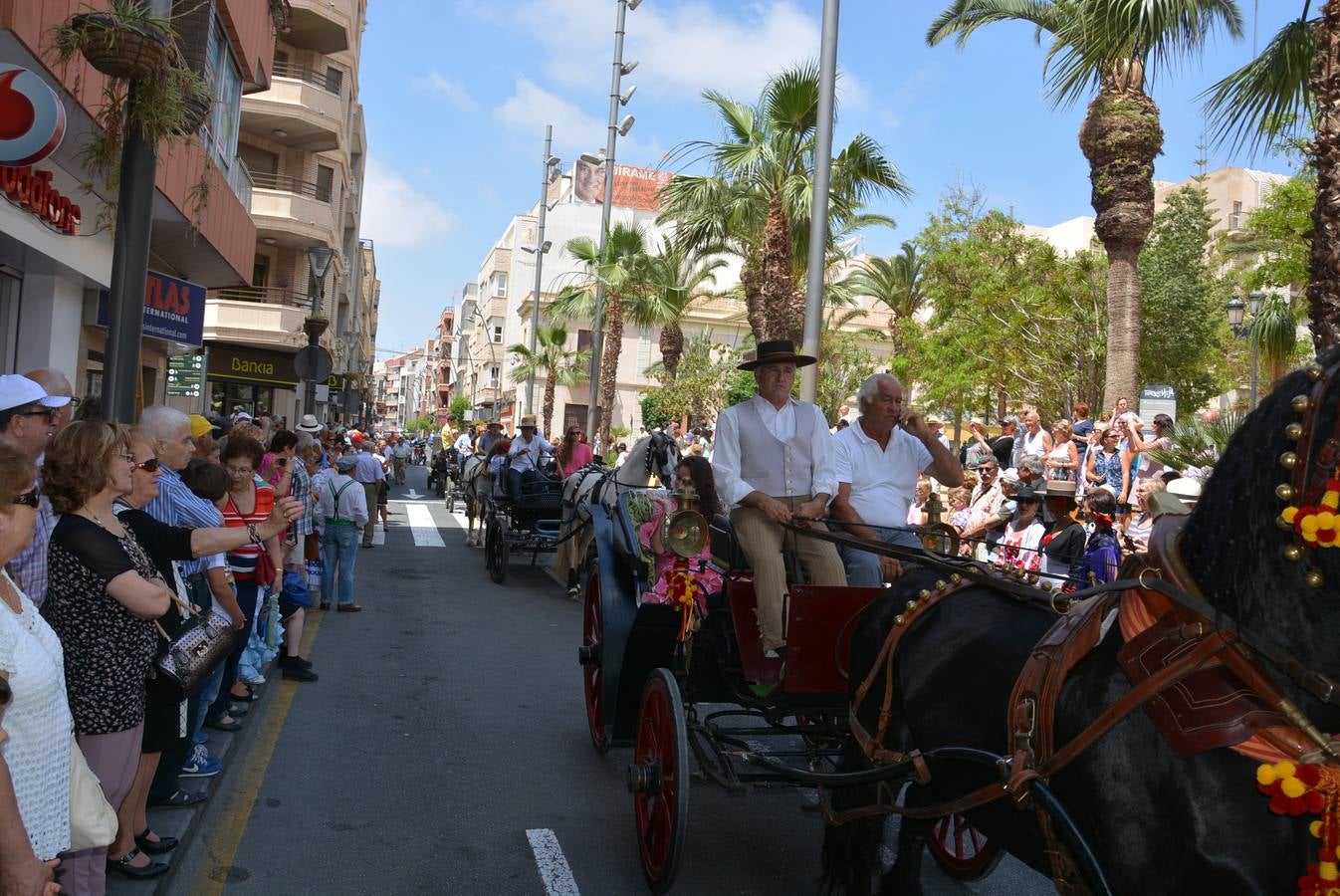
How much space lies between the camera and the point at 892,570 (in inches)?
220

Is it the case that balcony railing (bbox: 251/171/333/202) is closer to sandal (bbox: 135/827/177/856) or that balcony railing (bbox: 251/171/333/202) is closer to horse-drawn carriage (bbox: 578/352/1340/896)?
sandal (bbox: 135/827/177/856)

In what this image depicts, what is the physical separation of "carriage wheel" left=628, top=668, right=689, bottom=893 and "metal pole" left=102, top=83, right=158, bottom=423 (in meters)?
3.64

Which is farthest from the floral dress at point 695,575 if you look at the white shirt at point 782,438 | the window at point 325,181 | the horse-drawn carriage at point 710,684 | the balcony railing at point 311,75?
the window at point 325,181

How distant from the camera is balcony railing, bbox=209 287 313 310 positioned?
2855cm

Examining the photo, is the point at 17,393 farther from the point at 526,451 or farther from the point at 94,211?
the point at 526,451

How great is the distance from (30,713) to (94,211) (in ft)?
33.5

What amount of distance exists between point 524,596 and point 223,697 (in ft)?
20.3

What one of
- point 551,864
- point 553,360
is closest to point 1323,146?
point 551,864

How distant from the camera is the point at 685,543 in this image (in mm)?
5156

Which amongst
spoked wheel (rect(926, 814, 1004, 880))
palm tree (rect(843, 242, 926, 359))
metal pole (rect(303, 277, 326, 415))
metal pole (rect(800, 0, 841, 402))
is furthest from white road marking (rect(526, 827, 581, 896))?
palm tree (rect(843, 242, 926, 359))

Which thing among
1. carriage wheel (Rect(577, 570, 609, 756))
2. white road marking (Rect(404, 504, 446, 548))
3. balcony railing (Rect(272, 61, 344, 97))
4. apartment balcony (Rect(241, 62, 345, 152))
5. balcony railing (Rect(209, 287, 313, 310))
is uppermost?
balcony railing (Rect(272, 61, 344, 97))

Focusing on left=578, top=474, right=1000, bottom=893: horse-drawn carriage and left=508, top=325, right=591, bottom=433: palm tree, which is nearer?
left=578, top=474, right=1000, bottom=893: horse-drawn carriage

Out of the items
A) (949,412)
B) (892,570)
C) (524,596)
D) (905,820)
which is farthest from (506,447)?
(949,412)

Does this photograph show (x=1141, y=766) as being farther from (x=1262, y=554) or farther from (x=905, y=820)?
(x=905, y=820)
